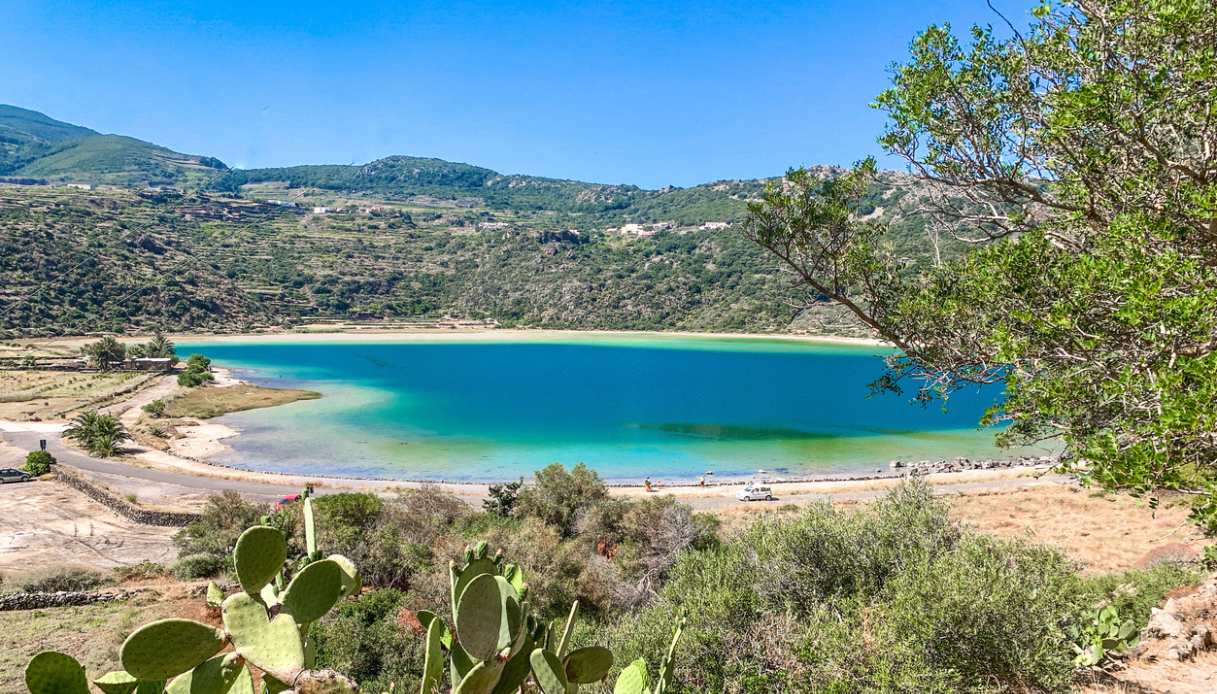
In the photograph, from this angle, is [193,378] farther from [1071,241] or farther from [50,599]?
[1071,241]

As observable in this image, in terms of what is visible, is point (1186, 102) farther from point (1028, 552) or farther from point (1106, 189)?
point (1028, 552)

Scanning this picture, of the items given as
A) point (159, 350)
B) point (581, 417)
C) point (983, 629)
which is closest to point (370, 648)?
point (983, 629)

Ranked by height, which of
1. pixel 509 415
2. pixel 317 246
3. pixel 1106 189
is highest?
pixel 317 246

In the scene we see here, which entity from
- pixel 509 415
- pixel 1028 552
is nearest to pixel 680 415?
pixel 509 415

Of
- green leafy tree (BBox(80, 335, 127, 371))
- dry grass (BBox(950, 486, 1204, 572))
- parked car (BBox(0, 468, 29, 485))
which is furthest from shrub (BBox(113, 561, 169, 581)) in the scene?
green leafy tree (BBox(80, 335, 127, 371))

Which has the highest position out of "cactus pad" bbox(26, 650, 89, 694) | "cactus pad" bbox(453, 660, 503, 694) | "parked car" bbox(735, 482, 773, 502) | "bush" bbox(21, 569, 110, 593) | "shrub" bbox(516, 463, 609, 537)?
"cactus pad" bbox(26, 650, 89, 694)

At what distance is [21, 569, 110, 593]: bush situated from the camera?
16125 millimetres

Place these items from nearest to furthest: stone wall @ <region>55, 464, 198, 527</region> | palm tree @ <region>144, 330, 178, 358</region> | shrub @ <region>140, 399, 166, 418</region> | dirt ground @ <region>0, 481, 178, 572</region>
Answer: dirt ground @ <region>0, 481, 178, 572</region> < stone wall @ <region>55, 464, 198, 527</region> < shrub @ <region>140, 399, 166, 418</region> < palm tree @ <region>144, 330, 178, 358</region>

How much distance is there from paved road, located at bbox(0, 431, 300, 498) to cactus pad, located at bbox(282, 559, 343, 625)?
28.3 meters

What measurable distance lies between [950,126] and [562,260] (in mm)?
150583

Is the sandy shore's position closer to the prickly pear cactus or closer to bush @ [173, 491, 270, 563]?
bush @ [173, 491, 270, 563]

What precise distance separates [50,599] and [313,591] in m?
18.6

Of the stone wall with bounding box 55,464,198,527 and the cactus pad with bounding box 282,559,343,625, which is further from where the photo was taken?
the stone wall with bounding box 55,464,198,527

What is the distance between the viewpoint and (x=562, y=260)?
514ft
